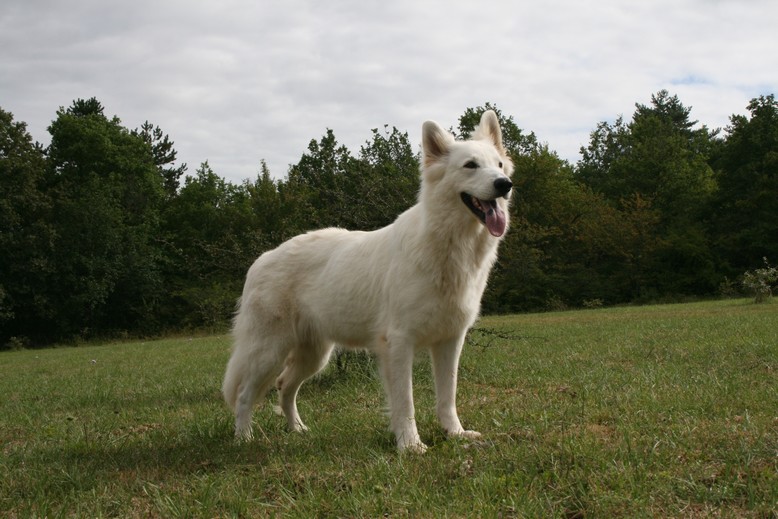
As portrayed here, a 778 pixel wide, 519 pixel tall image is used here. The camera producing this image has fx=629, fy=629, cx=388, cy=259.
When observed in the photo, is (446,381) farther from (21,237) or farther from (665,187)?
(665,187)

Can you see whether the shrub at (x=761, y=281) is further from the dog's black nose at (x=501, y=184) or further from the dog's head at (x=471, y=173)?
the dog's black nose at (x=501, y=184)

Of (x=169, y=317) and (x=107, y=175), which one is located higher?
(x=107, y=175)

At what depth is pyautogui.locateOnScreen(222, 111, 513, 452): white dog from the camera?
14.6 feet

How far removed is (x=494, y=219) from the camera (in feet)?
14.3

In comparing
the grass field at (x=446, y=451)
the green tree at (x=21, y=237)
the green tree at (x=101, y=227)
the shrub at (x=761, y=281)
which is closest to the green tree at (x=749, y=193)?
the shrub at (x=761, y=281)

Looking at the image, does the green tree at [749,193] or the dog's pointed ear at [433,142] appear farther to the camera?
the green tree at [749,193]

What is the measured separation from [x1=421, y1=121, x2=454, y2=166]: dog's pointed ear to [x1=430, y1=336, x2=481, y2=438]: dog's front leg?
1.40m

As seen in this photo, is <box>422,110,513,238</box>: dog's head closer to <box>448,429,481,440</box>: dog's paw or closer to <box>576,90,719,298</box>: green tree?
<box>448,429,481,440</box>: dog's paw

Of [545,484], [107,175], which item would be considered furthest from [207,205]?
[545,484]

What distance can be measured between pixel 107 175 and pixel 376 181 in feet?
122

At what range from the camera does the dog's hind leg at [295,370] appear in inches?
216

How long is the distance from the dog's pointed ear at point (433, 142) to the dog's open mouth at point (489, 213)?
50cm

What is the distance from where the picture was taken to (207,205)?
44.5 meters

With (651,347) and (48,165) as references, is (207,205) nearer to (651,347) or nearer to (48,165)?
(48,165)
